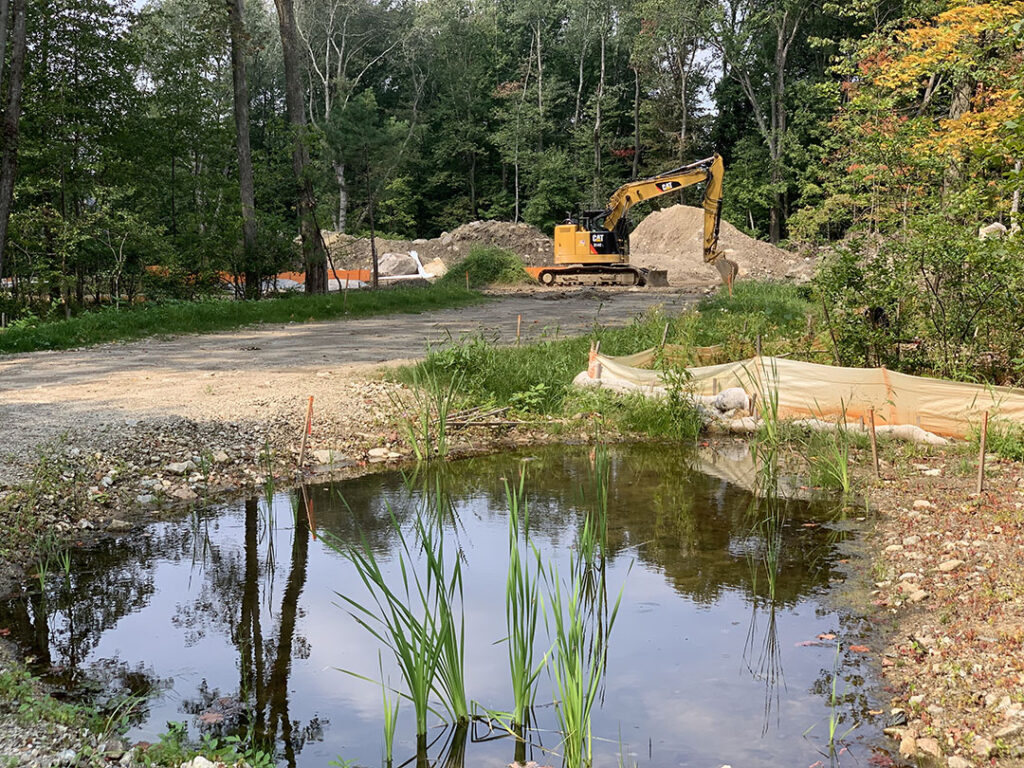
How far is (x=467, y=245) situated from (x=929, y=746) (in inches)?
1258

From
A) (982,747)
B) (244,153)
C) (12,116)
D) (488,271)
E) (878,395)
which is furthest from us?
(488,271)

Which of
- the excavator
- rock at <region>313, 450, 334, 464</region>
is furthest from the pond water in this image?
the excavator

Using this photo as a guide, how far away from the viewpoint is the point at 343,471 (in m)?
7.61

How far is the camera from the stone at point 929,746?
10.9ft

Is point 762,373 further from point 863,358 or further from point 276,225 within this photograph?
point 276,225

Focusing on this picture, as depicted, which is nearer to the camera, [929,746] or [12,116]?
[929,746]

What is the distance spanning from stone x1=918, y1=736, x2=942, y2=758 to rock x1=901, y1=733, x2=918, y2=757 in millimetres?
17

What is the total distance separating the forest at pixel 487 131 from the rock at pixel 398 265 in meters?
2.59

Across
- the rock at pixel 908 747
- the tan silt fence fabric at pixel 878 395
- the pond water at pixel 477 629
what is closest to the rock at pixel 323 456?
the pond water at pixel 477 629

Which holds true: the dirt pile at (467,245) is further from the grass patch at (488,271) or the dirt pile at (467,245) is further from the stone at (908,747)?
the stone at (908,747)

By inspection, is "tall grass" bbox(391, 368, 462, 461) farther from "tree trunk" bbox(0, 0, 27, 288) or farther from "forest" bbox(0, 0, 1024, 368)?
"tree trunk" bbox(0, 0, 27, 288)

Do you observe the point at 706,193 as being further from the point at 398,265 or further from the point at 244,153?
the point at 398,265

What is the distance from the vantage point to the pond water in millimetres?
3598

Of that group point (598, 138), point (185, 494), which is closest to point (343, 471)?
point (185, 494)
